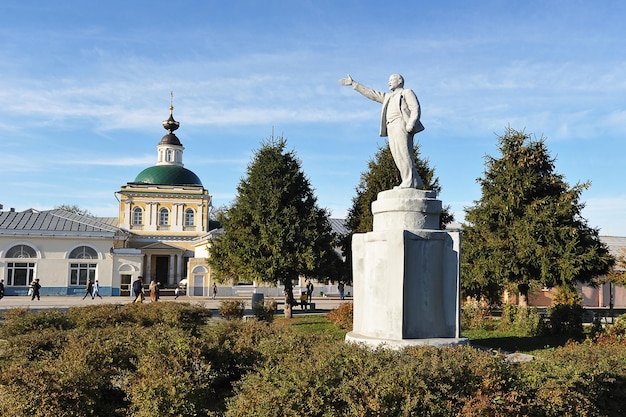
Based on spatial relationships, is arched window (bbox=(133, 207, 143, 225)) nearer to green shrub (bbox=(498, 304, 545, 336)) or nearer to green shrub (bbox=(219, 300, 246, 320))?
green shrub (bbox=(219, 300, 246, 320))

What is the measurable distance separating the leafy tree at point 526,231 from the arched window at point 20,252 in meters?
28.4

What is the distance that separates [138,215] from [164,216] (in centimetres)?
226

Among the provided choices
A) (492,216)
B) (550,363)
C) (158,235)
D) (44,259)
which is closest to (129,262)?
(44,259)

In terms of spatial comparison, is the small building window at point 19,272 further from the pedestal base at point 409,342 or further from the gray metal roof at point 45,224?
the pedestal base at point 409,342

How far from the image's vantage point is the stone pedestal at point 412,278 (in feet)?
27.2

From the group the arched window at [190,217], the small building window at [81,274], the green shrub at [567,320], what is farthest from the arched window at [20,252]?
the green shrub at [567,320]

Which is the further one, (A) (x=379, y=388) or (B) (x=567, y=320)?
(B) (x=567, y=320)

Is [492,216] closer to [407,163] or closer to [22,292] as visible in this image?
[407,163]

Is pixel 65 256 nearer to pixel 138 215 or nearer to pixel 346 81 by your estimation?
pixel 138 215

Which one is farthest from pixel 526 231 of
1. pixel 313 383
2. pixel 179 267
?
pixel 179 267

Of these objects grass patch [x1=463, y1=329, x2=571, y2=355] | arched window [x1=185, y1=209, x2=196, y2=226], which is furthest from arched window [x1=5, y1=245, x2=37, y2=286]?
grass patch [x1=463, y1=329, x2=571, y2=355]

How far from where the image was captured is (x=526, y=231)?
19.7m

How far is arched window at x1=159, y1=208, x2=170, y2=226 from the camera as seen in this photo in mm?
50594

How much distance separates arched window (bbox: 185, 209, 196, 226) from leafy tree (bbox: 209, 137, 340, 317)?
30.3 meters
